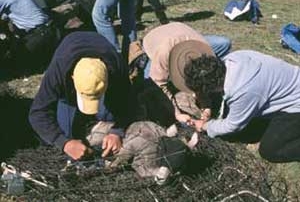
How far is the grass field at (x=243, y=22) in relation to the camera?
9578 millimetres

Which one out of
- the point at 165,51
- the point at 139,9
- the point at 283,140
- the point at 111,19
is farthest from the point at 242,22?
the point at 283,140

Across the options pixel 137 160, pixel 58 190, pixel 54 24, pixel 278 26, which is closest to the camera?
pixel 58 190

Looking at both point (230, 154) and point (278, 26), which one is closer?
point (230, 154)

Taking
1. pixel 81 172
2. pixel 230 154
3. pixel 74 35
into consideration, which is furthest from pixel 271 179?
pixel 74 35

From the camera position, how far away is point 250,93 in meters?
5.79

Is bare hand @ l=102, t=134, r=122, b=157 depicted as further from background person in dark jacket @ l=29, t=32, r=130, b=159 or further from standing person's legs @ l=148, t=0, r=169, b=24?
standing person's legs @ l=148, t=0, r=169, b=24

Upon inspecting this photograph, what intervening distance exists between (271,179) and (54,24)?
135 inches

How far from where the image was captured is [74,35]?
18.2 feet

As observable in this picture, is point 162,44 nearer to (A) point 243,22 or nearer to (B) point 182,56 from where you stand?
(B) point 182,56

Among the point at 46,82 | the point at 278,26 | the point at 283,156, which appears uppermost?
the point at 46,82

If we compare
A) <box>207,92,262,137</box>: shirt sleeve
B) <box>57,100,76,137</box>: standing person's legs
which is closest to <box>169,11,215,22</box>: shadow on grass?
<box>207,92,262,137</box>: shirt sleeve

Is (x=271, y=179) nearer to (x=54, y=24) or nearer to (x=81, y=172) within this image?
(x=81, y=172)

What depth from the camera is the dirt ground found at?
5.94m

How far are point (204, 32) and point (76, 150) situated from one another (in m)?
5.06
